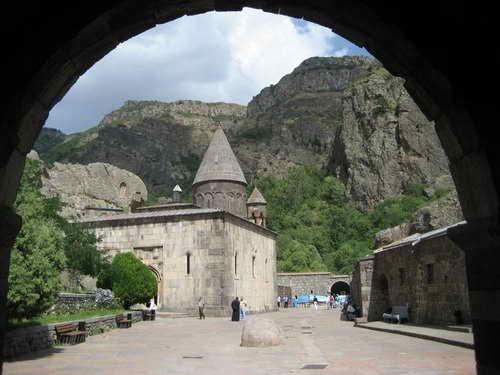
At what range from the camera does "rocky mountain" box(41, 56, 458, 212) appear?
6450cm

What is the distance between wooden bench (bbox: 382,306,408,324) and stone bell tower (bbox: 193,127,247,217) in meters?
14.7

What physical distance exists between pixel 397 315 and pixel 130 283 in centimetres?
1119

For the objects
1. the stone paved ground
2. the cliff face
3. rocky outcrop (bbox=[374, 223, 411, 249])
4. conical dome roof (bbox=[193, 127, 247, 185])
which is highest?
the cliff face

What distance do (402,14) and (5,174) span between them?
10.2 feet

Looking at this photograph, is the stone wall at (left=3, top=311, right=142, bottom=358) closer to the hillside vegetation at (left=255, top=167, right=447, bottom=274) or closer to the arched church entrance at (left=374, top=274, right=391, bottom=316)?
the arched church entrance at (left=374, top=274, right=391, bottom=316)

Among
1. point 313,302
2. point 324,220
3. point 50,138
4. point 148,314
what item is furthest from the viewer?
point 50,138

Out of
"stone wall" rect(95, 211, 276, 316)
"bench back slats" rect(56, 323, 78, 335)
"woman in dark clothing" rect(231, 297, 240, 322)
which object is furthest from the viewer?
"stone wall" rect(95, 211, 276, 316)

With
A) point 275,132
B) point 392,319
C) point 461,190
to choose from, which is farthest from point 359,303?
point 275,132

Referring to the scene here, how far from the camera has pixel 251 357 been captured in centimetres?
915

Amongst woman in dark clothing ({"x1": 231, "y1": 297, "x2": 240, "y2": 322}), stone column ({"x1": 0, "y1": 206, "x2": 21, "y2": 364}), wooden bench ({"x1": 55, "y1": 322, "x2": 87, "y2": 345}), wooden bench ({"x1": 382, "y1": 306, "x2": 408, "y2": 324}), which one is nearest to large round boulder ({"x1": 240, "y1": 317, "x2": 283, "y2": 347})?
wooden bench ({"x1": 55, "y1": 322, "x2": 87, "y2": 345})

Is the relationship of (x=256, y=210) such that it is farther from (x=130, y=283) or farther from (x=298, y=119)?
(x=298, y=119)

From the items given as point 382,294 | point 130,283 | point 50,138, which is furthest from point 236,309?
point 50,138

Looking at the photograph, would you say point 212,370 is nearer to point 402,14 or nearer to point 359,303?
point 402,14

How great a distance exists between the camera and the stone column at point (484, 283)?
337cm
